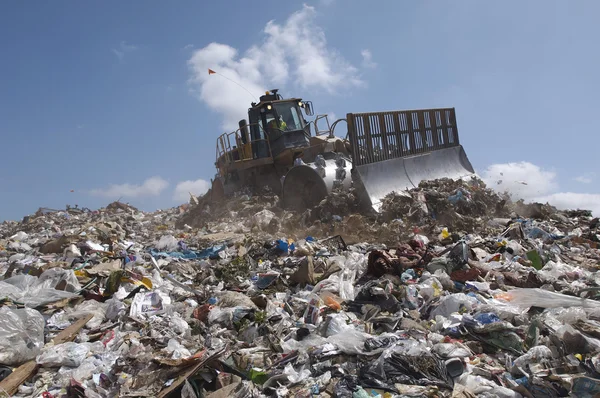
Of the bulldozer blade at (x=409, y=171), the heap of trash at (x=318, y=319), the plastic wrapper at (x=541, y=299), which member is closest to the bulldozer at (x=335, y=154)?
the bulldozer blade at (x=409, y=171)

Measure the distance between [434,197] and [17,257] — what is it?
7.05 metres

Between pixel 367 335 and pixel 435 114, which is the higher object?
pixel 435 114

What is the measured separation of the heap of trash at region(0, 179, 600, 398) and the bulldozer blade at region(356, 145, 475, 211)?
1.30m

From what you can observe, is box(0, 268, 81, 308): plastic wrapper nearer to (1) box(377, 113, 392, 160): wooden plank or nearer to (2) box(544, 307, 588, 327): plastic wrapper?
(2) box(544, 307, 588, 327): plastic wrapper

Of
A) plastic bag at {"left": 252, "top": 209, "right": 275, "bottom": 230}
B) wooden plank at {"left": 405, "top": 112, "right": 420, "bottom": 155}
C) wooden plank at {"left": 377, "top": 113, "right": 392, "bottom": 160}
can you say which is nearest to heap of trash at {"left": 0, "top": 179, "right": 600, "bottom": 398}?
plastic bag at {"left": 252, "top": 209, "right": 275, "bottom": 230}

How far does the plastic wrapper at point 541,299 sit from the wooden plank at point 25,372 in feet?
11.9

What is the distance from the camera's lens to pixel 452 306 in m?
3.60

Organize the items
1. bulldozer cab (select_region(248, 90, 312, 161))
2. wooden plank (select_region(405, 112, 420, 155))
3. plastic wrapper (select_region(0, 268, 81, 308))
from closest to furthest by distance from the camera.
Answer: plastic wrapper (select_region(0, 268, 81, 308))
wooden plank (select_region(405, 112, 420, 155))
bulldozer cab (select_region(248, 90, 312, 161))

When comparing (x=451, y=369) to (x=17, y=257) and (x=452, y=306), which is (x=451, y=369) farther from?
(x=17, y=257)

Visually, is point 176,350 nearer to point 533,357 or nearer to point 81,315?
point 81,315

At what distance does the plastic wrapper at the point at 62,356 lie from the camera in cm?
315

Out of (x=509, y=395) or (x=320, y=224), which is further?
(x=320, y=224)

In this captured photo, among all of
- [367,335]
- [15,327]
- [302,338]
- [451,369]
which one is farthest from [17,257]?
[451,369]

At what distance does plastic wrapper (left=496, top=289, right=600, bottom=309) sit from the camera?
3443 mm
